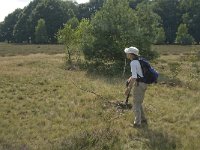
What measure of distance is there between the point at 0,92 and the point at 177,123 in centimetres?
922

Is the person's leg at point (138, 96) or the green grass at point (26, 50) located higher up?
the person's leg at point (138, 96)

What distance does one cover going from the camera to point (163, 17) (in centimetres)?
10750

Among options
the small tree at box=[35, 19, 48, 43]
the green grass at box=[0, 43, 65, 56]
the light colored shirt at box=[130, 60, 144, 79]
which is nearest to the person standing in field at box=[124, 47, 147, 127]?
the light colored shirt at box=[130, 60, 144, 79]

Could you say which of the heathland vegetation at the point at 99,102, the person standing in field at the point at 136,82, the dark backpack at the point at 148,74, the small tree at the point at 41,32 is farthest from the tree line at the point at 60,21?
the dark backpack at the point at 148,74

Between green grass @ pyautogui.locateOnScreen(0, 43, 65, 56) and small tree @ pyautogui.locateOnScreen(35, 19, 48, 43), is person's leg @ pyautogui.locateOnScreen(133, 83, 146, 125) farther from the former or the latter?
small tree @ pyautogui.locateOnScreen(35, 19, 48, 43)

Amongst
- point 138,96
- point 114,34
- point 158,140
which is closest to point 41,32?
point 114,34

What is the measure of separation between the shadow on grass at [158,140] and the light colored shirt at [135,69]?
1.60m

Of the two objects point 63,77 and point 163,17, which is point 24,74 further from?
point 163,17

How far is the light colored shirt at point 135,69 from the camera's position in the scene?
444 inches

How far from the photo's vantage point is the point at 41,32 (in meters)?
95.2

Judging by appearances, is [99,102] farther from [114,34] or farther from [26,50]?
[26,50]

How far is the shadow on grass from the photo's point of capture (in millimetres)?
10077

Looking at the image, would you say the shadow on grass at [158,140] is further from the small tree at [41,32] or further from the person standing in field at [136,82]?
the small tree at [41,32]

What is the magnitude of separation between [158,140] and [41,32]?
285 feet
